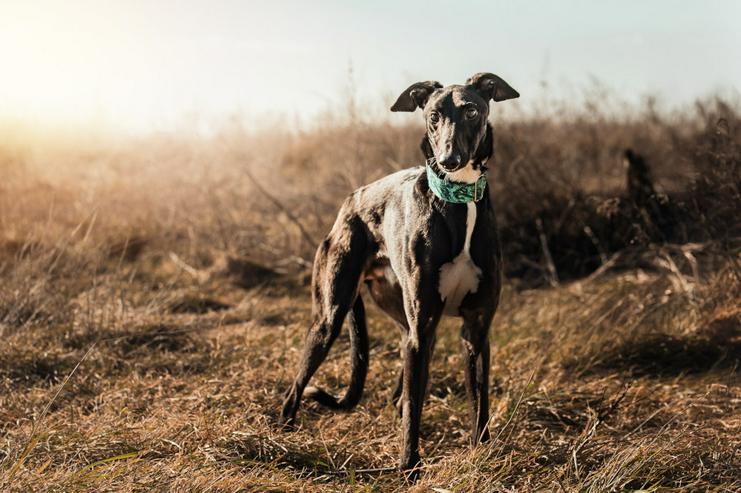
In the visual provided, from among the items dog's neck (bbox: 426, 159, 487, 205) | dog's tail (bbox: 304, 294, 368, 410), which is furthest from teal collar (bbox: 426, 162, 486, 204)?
dog's tail (bbox: 304, 294, 368, 410)

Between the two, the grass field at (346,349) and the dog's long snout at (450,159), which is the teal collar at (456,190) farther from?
the grass field at (346,349)

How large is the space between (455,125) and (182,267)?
5292mm

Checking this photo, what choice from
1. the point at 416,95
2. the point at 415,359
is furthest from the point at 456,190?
the point at 415,359

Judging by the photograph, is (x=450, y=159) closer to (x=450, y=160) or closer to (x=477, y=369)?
(x=450, y=160)

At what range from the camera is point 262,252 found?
308 inches

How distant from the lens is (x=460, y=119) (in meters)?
2.94

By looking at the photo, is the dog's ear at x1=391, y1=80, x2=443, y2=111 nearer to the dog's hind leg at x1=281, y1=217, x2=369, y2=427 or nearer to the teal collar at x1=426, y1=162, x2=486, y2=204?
the teal collar at x1=426, y1=162, x2=486, y2=204

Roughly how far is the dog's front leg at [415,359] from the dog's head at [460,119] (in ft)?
1.81

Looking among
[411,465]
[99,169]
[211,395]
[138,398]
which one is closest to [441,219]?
[411,465]

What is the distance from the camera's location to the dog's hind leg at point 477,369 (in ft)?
11.0

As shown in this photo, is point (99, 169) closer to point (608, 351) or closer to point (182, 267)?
point (182, 267)

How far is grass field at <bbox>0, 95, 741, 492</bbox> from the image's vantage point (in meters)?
3.29

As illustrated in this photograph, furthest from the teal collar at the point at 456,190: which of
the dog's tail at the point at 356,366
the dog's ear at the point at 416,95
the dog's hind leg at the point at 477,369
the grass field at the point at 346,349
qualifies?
the dog's tail at the point at 356,366

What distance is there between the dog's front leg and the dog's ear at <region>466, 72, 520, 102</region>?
0.86 meters
